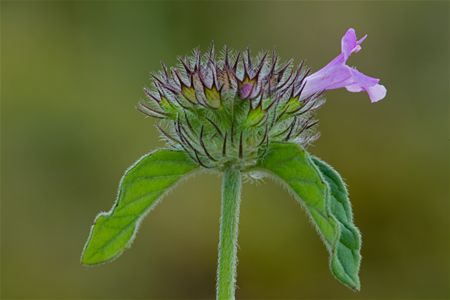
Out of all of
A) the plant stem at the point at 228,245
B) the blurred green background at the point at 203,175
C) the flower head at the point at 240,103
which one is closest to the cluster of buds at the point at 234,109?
the flower head at the point at 240,103

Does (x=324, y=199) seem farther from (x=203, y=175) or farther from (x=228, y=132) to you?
(x=203, y=175)

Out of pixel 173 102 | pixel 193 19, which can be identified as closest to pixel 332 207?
pixel 173 102

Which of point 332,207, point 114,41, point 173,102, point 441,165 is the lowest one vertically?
point 332,207

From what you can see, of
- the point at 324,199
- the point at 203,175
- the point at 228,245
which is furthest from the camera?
the point at 203,175

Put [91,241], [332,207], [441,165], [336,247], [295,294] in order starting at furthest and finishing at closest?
[441,165], [295,294], [91,241], [332,207], [336,247]

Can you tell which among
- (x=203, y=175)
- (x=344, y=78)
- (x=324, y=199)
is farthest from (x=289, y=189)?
(x=203, y=175)

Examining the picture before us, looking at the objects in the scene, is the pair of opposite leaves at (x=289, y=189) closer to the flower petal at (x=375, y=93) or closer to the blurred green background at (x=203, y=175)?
the flower petal at (x=375, y=93)

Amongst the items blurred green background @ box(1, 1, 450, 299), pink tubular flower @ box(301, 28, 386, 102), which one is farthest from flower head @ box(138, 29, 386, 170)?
blurred green background @ box(1, 1, 450, 299)

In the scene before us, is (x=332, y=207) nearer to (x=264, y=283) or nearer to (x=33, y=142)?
(x=264, y=283)
